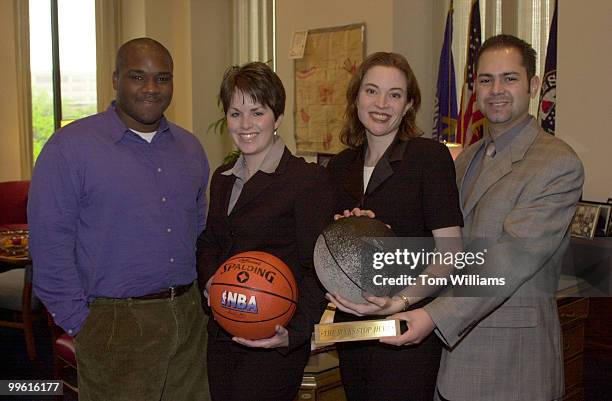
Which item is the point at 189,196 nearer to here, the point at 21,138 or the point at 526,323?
the point at 526,323

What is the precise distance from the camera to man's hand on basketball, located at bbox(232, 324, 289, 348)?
1.75 m

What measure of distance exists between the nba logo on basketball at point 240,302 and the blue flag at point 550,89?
289 cm

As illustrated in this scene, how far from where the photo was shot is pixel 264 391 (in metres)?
1.82

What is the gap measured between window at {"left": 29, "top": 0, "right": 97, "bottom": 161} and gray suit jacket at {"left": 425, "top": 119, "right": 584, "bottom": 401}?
22.2ft

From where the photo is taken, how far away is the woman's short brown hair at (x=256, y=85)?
1.85 meters

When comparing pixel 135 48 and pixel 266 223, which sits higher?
pixel 135 48

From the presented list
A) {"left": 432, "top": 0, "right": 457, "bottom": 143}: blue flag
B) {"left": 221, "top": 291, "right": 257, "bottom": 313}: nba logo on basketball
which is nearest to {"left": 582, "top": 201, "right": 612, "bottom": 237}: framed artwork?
{"left": 432, "top": 0, "right": 457, "bottom": 143}: blue flag

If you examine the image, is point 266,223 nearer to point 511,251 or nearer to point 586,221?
point 511,251

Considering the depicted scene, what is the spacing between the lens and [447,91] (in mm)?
4855

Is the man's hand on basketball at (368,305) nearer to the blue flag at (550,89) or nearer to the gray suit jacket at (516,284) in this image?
the gray suit jacket at (516,284)

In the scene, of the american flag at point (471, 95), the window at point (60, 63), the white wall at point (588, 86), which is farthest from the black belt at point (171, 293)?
the window at point (60, 63)

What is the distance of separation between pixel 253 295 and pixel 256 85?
23.0 inches

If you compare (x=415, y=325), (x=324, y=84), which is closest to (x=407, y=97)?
(x=415, y=325)

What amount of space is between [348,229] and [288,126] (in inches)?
177
